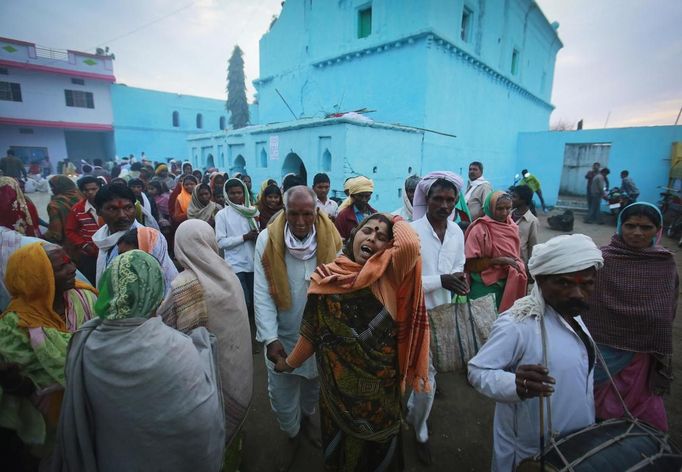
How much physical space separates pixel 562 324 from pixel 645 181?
734 inches

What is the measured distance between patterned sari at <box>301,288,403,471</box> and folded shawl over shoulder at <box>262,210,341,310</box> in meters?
0.51

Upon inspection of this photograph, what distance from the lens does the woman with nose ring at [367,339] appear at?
1643mm

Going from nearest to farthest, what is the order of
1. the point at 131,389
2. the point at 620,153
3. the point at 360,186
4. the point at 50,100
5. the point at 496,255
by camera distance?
the point at 131,389, the point at 496,255, the point at 360,186, the point at 620,153, the point at 50,100

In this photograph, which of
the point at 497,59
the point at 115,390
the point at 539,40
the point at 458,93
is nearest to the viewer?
the point at 115,390

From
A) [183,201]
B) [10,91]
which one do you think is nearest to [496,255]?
[183,201]

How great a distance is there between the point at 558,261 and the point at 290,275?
165 cm

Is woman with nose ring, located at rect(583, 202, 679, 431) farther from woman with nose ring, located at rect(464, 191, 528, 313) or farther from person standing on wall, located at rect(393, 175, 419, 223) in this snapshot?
person standing on wall, located at rect(393, 175, 419, 223)

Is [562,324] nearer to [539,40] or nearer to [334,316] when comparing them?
[334,316]

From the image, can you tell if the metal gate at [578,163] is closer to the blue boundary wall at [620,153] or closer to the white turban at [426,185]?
the blue boundary wall at [620,153]

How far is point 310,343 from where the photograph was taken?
1.90m

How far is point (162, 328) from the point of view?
4.69 ft

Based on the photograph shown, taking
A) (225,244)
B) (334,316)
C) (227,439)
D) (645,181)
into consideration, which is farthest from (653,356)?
(645,181)

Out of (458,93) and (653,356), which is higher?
(458,93)

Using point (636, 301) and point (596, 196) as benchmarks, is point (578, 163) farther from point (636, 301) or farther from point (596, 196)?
point (636, 301)
